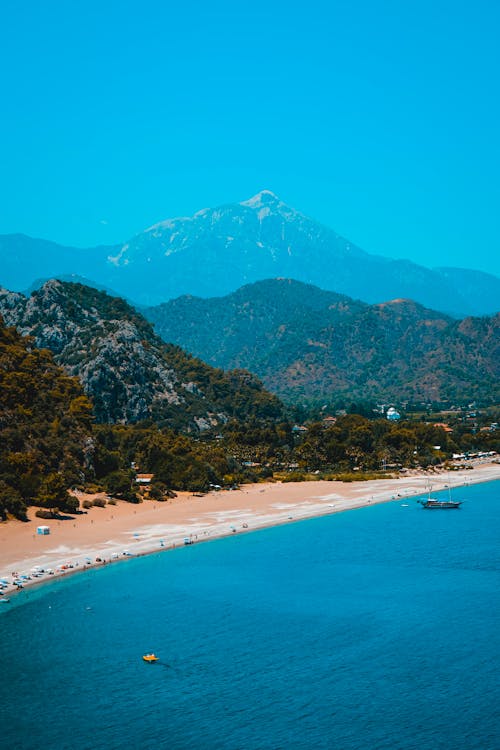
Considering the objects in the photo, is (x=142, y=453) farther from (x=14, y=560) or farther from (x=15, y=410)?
→ (x=14, y=560)

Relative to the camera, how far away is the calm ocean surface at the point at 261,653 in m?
49.1

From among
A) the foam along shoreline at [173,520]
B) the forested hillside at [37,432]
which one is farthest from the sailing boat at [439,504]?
the forested hillside at [37,432]

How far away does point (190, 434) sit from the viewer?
618ft

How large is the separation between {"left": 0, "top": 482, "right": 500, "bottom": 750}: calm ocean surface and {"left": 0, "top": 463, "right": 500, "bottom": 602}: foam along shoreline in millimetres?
3291

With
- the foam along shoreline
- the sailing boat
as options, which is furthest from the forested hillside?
the sailing boat

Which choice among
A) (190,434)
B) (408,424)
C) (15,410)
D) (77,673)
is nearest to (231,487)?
(15,410)

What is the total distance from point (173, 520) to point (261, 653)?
155 feet

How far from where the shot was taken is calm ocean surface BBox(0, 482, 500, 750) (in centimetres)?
4912

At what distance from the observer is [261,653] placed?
61500 millimetres

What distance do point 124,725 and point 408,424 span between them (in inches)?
5873

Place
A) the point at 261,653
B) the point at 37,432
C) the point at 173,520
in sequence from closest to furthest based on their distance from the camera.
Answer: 1. the point at 261,653
2. the point at 173,520
3. the point at 37,432

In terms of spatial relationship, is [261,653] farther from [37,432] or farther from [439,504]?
[439,504]

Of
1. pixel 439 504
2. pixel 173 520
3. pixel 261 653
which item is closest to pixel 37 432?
pixel 173 520

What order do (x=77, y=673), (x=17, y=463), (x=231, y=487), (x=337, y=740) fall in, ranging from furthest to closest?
1. (x=231, y=487)
2. (x=17, y=463)
3. (x=77, y=673)
4. (x=337, y=740)
